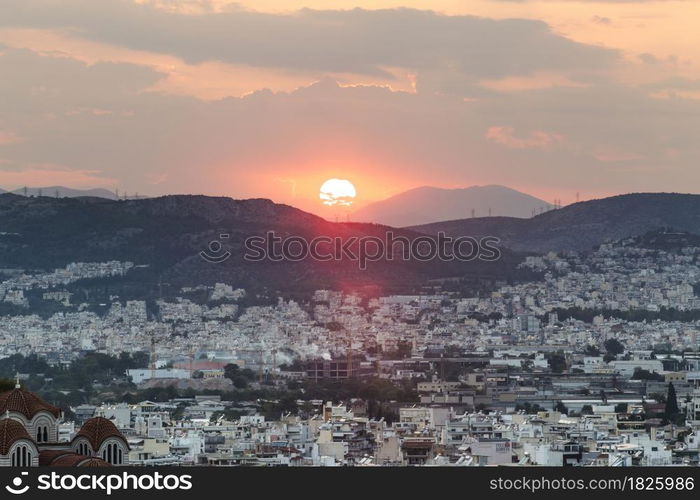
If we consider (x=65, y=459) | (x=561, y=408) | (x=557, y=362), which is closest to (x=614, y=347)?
(x=557, y=362)

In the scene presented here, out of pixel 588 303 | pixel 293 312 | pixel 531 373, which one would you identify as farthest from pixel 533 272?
pixel 531 373

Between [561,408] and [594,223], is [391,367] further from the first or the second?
[594,223]

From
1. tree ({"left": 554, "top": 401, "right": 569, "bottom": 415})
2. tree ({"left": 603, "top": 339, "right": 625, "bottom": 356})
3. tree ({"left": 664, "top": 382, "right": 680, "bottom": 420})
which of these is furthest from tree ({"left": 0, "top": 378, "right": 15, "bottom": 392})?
tree ({"left": 603, "top": 339, "right": 625, "bottom": 356})

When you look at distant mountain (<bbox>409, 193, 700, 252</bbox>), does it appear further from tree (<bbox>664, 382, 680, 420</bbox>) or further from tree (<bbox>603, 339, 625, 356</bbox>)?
tree (<bbox>664, 382, 680, 420</bbox>)

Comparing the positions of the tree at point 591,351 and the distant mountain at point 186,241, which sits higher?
the distant mountain at point 186,241

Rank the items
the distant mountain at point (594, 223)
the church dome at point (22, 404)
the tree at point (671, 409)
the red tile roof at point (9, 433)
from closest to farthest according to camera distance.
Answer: the red tile roof at point (9, 433) → the church dome at point (22, 404) → the tree at point (671, 409) → the distant mountain at point (594, 223)

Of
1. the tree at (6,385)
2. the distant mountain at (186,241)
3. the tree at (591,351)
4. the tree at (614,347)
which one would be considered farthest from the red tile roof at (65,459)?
the distant mountain at (186,241)

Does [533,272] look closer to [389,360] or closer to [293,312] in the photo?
[293,312]

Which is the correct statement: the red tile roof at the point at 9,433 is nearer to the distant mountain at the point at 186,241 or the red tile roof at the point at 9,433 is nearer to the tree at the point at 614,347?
the tree at the point at 614,347
